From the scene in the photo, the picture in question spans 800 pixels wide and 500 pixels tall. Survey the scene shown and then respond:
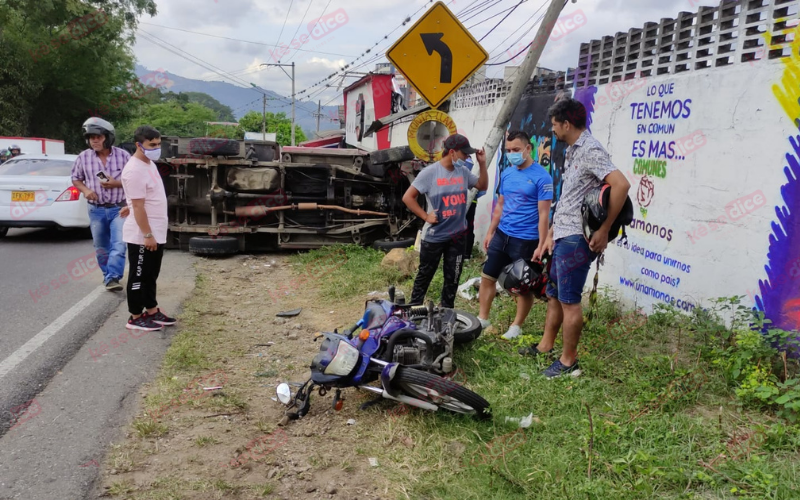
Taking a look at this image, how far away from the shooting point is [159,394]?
13.8 feet

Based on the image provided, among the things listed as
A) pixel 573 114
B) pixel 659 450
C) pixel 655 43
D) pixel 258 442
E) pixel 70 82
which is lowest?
pixel 258 442

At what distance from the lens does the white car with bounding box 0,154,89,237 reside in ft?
32.6

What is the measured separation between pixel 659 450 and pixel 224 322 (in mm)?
4511

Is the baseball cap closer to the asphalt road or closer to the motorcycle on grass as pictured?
the motorcycle on grass

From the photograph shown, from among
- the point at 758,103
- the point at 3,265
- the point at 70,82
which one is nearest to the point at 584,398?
the point at 758,103

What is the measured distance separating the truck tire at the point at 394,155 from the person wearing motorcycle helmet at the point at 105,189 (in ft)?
12.5

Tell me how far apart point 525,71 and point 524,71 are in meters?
0.01

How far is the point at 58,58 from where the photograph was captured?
29266 millimetres

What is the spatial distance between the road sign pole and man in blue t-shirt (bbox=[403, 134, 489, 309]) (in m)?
1.23

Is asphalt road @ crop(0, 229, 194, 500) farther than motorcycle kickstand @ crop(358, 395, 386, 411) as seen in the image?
No

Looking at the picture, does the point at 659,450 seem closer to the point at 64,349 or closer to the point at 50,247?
the point at 64,349

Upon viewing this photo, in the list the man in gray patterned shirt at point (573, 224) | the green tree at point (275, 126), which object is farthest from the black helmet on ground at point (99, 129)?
the green tree at point (275, 126)

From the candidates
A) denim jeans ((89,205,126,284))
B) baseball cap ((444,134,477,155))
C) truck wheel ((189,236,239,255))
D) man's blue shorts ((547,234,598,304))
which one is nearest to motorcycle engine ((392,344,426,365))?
man's blue shorts ((547,234,598,304))

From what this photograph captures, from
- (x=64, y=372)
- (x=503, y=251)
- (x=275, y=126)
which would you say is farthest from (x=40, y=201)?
(x=275, y=126)
